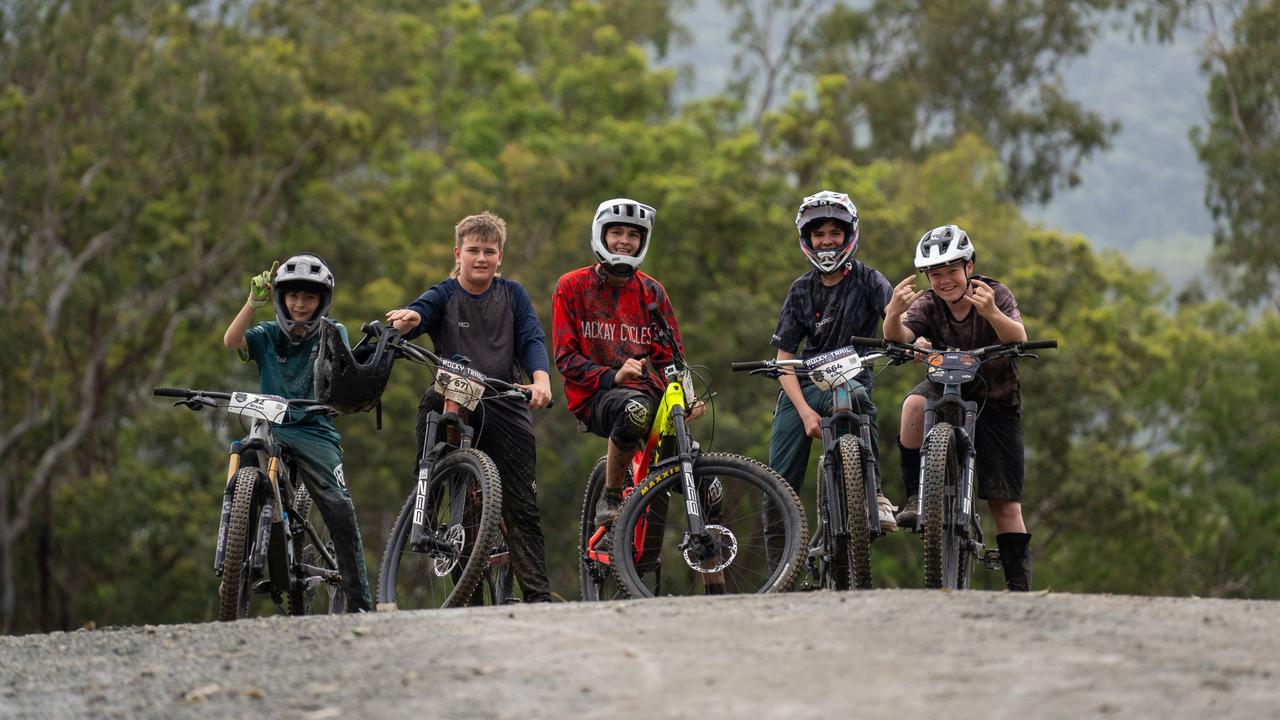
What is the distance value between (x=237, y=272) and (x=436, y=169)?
6591 mm

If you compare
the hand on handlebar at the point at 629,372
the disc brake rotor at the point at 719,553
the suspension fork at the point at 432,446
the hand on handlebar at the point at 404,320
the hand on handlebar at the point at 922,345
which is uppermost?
the hand on handlebar at the point at 404,320

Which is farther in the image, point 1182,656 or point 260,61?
point 260,61

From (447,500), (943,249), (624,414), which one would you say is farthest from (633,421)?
(943,249)

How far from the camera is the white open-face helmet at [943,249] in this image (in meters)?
9.45

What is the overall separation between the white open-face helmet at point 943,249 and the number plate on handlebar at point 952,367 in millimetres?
463

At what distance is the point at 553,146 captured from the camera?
3862 centimetres

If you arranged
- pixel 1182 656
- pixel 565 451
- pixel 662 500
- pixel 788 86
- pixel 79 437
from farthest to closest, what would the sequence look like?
pixel 788 86 < pixel 565 451 < pixel 79 437 < pixel 662 500 < pixel 1182 656

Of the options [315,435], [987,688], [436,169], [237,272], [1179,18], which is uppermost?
[1179,18]

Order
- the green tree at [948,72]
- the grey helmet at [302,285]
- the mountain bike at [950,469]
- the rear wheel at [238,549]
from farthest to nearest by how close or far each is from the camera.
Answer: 1. the green tree at [948,72]
2. the grey helmet at [302,285]
3. the rear wheel at [238,549]
4. the mountain bike at [950,469]

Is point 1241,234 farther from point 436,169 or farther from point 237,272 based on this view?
point 237,272

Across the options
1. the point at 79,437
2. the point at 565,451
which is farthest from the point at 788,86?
the point at 79,437

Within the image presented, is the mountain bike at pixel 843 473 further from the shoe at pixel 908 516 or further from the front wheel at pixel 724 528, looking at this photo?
the front wheel at pixel 724 528

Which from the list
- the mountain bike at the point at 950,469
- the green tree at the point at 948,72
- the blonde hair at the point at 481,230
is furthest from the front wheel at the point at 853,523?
the green tree at the point at 948,72

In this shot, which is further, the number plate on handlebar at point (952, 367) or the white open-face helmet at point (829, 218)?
the white open-face helmet at point (829, 218)
